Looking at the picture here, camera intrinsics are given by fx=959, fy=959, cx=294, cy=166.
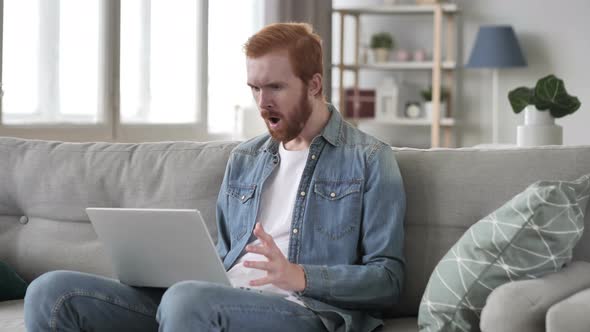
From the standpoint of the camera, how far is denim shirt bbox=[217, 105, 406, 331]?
6.45ft

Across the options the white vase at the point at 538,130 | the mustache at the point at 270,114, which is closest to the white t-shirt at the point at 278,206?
the mustache at the point at 270,114

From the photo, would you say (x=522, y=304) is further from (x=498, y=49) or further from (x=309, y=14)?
(x=498, y=49)

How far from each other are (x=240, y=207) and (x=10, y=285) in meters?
0.69

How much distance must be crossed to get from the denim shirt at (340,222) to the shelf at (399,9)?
4.10 metres

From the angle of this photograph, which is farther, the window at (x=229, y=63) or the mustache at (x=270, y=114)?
the window at (x=229, y=63)

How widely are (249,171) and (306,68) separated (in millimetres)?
284

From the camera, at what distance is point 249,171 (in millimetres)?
2266

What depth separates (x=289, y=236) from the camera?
210cm

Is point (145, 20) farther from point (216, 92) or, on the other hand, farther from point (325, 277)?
point (325, 277)

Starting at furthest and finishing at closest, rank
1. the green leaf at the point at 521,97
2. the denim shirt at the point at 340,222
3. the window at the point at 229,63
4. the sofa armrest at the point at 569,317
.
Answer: the window at the point at 229,63 → the green leaf at the point at 521,97 → the denim shirt at the point at 340,222 → the sofa armrest at the point at 569,317

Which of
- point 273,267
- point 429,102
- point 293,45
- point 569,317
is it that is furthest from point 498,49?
point 569,317

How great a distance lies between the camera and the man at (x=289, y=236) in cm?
184

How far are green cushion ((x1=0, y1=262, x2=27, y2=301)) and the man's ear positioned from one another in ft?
3.06

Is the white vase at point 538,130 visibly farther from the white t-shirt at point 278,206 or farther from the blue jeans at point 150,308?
the blue jeans at point 150,308
